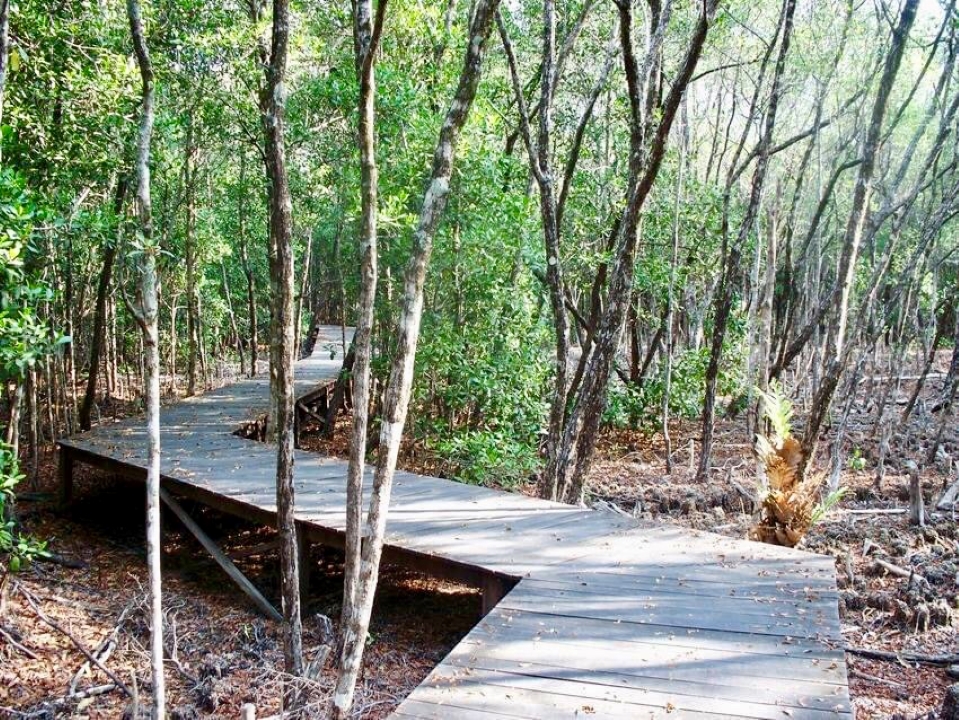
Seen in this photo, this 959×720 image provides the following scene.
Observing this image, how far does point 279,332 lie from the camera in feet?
15.0

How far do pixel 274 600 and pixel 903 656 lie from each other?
5218mm

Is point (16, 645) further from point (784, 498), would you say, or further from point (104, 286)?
point (784, 498)

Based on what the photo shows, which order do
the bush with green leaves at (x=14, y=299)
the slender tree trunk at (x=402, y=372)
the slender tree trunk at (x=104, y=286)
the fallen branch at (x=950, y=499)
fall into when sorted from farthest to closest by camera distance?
the fallen branch at (x=950, y=499)
the slender tree trunk at (x=104, y=286)
the bush with green leaves at (x=14, y=299)
the slender tree trunk at (x=402, y=372)

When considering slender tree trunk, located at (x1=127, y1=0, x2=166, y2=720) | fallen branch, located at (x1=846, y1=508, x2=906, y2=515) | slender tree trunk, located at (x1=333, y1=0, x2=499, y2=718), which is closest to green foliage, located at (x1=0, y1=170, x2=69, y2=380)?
slender tree trunk, located at (x1=127, y1=0, x2=166, y2=720)

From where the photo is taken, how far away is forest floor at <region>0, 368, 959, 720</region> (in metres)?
5.29

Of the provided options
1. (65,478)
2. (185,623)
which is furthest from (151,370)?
(65,478)

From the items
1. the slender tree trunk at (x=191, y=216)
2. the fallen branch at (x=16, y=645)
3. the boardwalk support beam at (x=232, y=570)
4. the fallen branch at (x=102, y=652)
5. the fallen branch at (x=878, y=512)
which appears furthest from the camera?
the slender tree trunk at (x=191, y=216)

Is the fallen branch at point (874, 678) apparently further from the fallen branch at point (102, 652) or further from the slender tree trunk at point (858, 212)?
the fallen branch at point (102, 652)

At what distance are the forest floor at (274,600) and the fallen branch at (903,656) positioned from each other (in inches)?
1.4

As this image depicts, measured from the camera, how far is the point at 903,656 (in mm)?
5504

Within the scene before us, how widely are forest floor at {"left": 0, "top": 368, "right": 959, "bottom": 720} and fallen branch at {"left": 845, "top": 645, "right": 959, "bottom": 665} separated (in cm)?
4

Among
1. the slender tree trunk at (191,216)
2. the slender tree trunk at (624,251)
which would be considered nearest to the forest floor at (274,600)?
the slender tree trunk at (624,251)

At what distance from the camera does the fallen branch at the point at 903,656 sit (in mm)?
5371

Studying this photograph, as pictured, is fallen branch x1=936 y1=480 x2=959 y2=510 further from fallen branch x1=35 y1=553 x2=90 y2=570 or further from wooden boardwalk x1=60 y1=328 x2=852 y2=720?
fallen branch x1=35 y1=553 x2=90 y2=570
